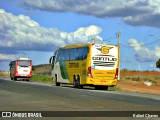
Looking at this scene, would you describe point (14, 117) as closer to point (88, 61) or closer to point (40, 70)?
point (88, 61)

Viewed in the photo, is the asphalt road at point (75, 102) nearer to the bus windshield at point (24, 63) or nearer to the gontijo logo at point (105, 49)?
the gontijo logo at point (105, 49)

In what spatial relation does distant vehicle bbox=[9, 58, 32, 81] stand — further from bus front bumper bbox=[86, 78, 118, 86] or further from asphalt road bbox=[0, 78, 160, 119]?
asphalt road bbox=[0, 78, 160, 119]

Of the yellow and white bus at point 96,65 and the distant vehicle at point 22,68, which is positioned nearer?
the yellow and white bus at point 96,65

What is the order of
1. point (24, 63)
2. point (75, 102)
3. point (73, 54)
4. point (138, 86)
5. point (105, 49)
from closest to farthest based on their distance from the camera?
point (75, 102) → point (105, 49) → point (73, 54) → point (138, 86) → point (24, 63)

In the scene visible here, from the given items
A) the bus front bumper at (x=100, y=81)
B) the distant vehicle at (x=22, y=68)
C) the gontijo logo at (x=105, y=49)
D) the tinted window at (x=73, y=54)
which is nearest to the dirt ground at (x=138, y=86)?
the bus front bumper at (x=100, y=81)

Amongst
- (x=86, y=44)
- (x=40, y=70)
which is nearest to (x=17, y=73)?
(x=86, y=44)

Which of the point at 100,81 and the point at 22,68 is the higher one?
the point at 22,68

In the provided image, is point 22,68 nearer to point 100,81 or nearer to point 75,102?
point 100,81

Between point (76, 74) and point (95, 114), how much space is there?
22.1 metres

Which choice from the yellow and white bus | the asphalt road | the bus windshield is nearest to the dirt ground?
the yellow and white bus

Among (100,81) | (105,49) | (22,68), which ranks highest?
(105,49)

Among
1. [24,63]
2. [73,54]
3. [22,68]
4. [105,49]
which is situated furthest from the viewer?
[24,63]

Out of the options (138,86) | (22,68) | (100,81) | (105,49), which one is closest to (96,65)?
(100,81)

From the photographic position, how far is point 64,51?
1609 inches
